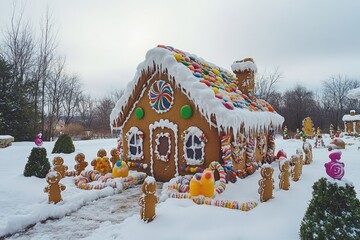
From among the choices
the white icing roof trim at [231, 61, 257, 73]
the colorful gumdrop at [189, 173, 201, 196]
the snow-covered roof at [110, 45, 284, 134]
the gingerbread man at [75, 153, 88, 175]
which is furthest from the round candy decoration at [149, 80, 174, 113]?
the gingerbread man at [75, 153, 88, 175]

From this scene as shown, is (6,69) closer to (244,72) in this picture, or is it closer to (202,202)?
(244,72)

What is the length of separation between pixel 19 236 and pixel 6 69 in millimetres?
21505

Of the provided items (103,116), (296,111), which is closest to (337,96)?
(296,111)

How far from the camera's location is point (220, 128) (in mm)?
8289

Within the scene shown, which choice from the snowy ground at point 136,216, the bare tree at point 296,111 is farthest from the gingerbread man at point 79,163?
the bare tree at point 296,111

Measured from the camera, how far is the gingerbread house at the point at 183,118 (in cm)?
849

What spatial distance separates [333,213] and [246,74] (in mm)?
8144

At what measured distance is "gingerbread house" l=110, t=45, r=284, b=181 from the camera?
849cm

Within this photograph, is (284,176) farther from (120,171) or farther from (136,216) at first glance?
(120,171)

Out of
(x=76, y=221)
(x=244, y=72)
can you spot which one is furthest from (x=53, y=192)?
(x=244, y=72)

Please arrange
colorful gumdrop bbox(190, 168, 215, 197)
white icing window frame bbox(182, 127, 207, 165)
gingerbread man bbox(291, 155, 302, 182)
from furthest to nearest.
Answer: gingerbread man bbox(291, 155, 302, 182), white icing window frame bbox(182, 127, 207, 165), colorful gumdrop bbox(190, 168, 215, 197)

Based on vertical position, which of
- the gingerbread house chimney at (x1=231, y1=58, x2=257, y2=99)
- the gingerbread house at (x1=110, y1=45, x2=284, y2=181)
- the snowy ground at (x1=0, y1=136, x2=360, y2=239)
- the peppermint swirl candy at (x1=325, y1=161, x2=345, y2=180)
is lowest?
the snowy ground at (x1=0, y1=136, x2=360, y2=239)

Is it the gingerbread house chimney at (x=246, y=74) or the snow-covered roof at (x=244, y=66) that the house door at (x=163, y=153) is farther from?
the snow-covered roof at (x=244, y=66)

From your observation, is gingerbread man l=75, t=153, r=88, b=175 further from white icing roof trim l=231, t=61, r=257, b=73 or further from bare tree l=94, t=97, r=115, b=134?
Result: bare tree l=94, t=97, r=115, b=134
